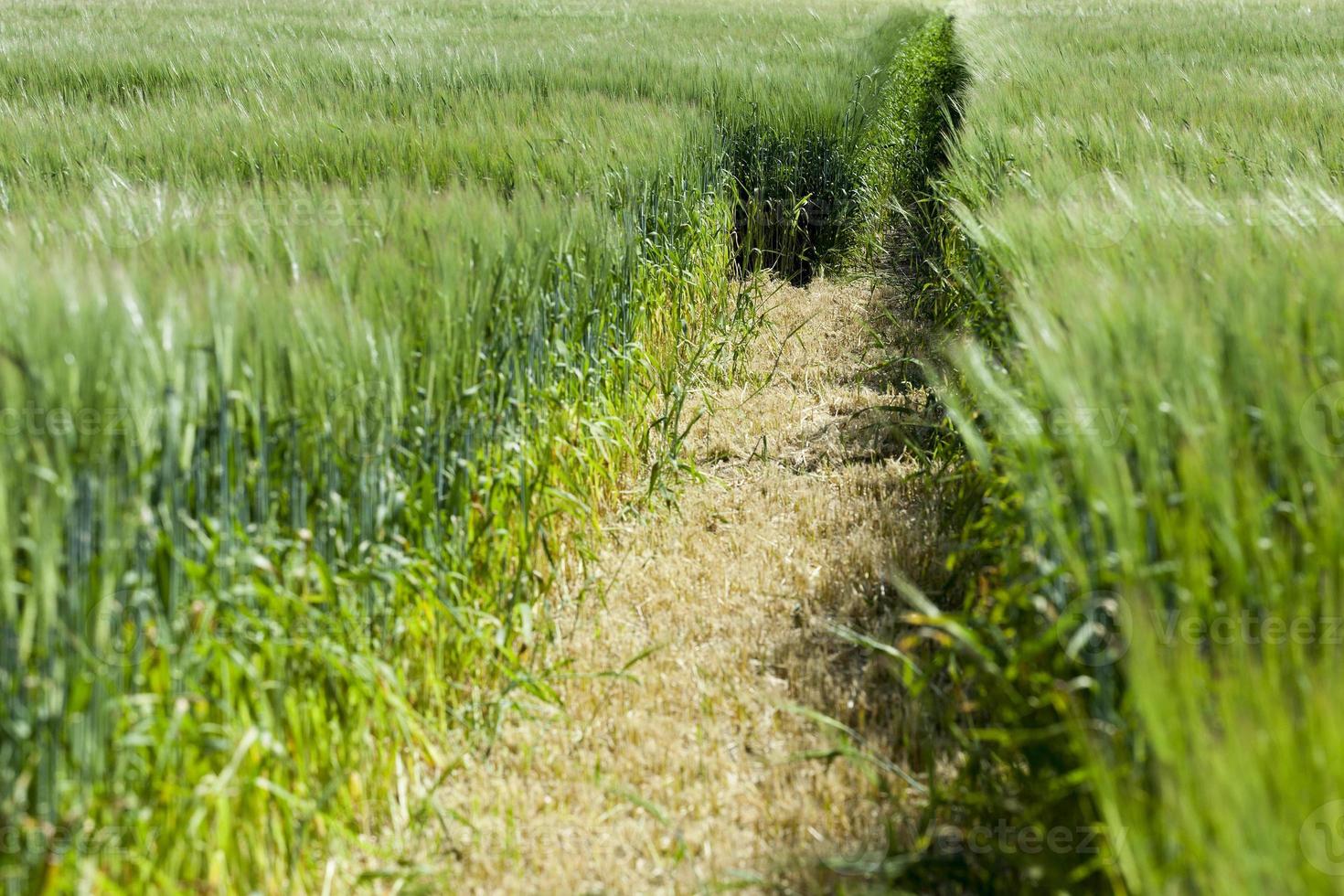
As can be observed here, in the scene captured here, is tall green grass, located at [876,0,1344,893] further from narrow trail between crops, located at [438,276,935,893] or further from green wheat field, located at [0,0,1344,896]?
narrow trail between crops, located at [438,276,935,893]

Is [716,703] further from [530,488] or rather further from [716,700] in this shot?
[530,488]

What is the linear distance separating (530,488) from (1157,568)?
1441 mm

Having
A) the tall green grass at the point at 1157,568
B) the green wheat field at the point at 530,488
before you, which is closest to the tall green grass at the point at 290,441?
the green wheat field at the point at 530,488

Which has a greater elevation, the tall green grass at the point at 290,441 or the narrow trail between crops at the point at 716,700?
the tall green grass at the point at 290,441

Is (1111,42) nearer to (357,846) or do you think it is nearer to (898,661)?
(898,661)

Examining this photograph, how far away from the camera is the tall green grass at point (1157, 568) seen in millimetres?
1029

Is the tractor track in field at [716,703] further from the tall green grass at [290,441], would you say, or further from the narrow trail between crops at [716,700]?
the tall green grass at [290,441]

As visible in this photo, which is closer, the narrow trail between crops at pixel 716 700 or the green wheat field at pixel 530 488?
the green wheat field at pixel 530 488

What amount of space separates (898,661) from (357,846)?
1188 millimetres

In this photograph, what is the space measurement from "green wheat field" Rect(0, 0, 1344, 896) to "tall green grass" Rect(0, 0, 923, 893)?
1 centimetres

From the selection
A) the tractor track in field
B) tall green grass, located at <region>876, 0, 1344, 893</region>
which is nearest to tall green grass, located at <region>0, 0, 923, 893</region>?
the tractor track in field

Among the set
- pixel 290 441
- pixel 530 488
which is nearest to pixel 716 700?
pixel 530 488

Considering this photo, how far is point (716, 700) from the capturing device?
2373 millimetres

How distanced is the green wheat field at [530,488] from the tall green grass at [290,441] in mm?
10
